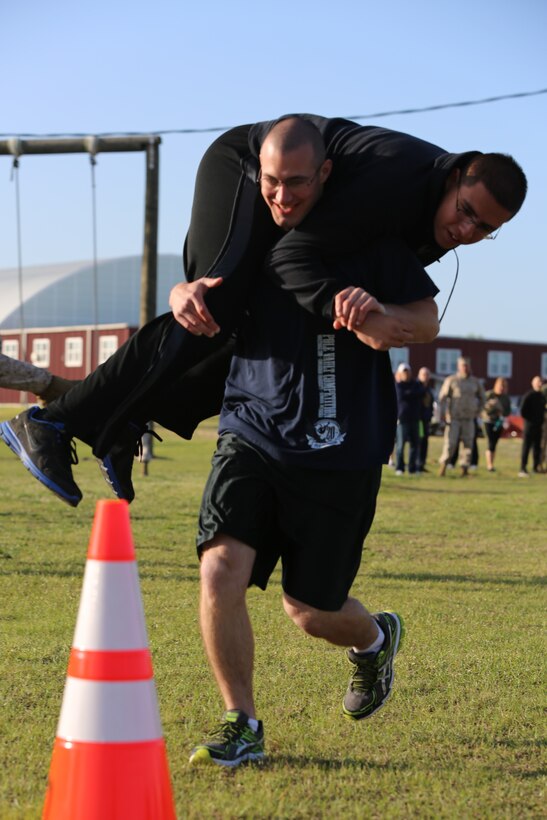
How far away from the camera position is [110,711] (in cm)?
311

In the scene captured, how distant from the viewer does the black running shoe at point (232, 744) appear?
3.76 meters

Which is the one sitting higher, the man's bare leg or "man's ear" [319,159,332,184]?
"man's ear" [319,159,332,184]

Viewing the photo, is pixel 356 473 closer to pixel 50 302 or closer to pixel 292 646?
pixel 292 646

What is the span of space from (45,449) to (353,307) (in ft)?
4.61

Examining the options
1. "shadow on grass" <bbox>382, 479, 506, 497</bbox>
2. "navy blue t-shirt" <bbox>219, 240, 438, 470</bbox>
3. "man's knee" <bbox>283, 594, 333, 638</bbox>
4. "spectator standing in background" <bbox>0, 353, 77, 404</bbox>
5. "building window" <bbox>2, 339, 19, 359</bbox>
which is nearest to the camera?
"navy blue t-shirt" <bbox>219, 240, 438, 470</bbox>

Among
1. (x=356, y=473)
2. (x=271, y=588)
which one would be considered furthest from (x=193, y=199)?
(x=271, y=588)

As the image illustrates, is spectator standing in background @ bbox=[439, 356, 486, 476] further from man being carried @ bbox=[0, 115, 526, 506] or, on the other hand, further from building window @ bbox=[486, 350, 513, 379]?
building window @ bbox=[486, 350, 513, 379]

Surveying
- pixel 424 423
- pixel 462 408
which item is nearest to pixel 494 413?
pixel 462 408

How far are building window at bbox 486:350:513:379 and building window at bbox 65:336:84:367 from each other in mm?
24308

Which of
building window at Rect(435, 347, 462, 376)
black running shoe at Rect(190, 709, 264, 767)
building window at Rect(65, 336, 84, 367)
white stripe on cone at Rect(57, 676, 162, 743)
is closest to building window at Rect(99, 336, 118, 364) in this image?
building window at Rect(65, 336, 84, 367)

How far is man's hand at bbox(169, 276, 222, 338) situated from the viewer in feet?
13.0

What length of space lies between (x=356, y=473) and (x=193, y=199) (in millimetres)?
1253

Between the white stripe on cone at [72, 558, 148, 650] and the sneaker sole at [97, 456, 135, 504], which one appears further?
the sneaker sole at [97, 456, 135, 504]

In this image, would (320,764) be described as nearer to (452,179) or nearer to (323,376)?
(323,376)
